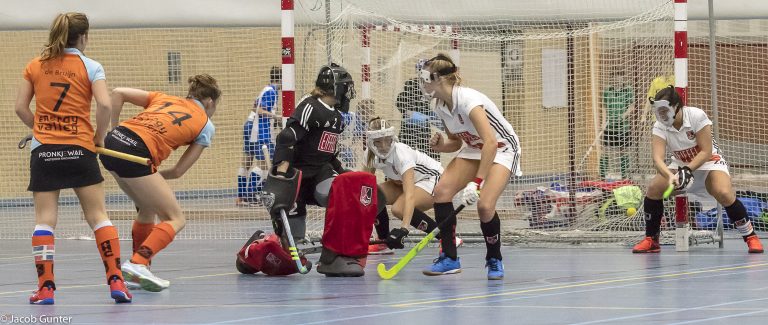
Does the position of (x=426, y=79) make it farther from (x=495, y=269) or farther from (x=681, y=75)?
(x=681, y=75)

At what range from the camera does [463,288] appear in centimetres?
824

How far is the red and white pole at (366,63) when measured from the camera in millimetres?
12695

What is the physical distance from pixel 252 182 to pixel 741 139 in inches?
219

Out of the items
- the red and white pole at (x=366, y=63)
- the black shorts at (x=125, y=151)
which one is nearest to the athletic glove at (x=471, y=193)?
the black shorts at (x=125, y=151)

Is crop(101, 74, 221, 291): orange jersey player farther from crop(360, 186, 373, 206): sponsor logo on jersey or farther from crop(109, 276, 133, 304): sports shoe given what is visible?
crop(360, 186, 373, 206): sponsor logo on jersey

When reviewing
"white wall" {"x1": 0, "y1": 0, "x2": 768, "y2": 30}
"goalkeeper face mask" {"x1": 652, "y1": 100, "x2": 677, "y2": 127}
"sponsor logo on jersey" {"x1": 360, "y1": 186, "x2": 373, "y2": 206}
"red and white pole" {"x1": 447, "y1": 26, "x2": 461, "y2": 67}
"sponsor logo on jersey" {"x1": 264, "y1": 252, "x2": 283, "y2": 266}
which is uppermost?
"white wall" {"x1": 0, "y1": 0, "x2": 768, "y2": 30}

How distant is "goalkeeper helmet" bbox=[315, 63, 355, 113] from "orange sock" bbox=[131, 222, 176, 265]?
173cm

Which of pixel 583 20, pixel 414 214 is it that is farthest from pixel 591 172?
pixel 414 214

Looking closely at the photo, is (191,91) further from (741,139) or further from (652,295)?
(741,139)

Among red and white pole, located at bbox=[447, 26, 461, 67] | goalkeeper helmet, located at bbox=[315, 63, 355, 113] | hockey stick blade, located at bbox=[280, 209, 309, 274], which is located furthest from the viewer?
red and white pole, located at bbox=[447, 26, 461, 67]

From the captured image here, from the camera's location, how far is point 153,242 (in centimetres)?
820

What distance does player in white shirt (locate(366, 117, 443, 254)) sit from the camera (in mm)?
10750

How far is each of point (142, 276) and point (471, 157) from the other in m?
2.31

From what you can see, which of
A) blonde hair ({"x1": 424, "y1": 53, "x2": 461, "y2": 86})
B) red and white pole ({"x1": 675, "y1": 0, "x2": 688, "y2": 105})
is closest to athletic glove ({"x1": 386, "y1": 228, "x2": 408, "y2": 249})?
blonde hair ({"x1": 424, "y1": 53, "x2": 461, "y2": 86})
